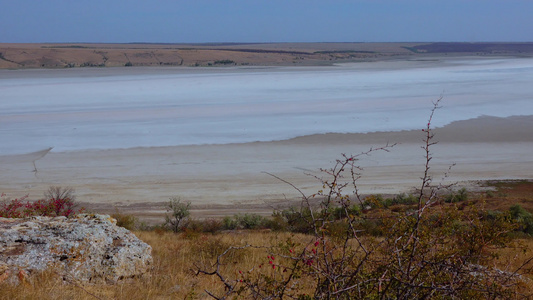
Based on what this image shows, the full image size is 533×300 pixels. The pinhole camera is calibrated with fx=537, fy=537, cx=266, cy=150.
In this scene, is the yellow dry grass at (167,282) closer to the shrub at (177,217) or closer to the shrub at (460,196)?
the shrub at (177,217)

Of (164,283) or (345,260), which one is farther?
(164,283)

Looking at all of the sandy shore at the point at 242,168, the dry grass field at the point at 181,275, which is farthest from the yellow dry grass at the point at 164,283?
the sandy shore at the point at 242,168

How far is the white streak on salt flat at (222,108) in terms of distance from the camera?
23484 millimetres

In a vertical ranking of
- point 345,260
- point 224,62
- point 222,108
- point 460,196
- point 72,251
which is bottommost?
point 460,196

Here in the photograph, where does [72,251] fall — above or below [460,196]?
above

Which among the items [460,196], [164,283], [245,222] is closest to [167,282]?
A: [164,283]

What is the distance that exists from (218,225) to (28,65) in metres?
75.1

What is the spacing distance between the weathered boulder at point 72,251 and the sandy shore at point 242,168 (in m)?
8.01

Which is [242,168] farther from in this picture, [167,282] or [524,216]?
[167,282]

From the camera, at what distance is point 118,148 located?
21.2 metres

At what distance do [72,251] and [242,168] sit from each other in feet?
43.3

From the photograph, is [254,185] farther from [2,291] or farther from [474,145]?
[2,291]

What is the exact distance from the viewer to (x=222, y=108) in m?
31.4

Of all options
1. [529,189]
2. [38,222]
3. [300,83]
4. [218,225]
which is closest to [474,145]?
[529,189]
